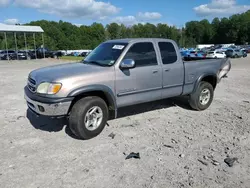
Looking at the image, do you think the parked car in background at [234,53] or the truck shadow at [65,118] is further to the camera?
the parked car in background at [234,53]

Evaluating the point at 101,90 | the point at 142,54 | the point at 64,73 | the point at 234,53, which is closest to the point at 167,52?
the point at 142,54

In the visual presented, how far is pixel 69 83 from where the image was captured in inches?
165

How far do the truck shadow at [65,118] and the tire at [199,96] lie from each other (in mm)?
346

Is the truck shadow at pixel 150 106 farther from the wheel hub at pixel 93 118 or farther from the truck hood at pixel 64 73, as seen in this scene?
the truck hood at pixel 64 73

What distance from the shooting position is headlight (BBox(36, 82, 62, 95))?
4152 millimetres

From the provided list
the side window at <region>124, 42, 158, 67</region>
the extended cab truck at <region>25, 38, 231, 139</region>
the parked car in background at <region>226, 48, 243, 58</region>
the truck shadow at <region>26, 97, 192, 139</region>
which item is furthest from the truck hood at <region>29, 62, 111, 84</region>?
the parked car in background at <region>226, 48, 243, 58</region>

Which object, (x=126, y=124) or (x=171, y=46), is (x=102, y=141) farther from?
(x=171, y=46)

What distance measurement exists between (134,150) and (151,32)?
120224mm

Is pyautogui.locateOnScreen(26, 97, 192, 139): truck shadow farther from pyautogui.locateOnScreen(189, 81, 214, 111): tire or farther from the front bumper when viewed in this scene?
the front bumper

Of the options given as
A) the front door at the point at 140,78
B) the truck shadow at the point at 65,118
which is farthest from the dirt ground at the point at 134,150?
the front door at the point at 140,78

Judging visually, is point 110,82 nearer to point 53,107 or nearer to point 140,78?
point 140,78

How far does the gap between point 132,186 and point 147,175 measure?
1.13 ft

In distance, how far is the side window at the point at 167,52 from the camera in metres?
5.59

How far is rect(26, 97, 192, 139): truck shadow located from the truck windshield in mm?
1537
